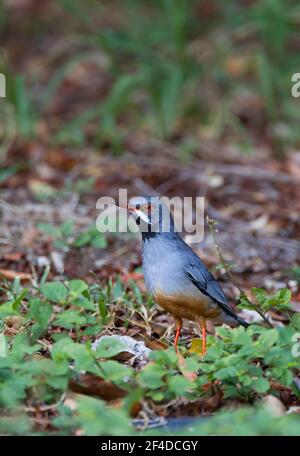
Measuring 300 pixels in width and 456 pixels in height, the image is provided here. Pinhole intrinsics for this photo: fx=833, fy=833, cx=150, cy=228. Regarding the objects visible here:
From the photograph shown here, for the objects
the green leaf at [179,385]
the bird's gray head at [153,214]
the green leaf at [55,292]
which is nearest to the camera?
the green leaf at [179,385]

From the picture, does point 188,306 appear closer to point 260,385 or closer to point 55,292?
point 55,292

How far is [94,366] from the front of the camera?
156 inches

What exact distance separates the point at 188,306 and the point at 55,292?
2.94 ft

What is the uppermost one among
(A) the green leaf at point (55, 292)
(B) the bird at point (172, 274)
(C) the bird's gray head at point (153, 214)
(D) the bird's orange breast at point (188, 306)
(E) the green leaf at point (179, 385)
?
(C) the bird's gray head at point (153, 214)

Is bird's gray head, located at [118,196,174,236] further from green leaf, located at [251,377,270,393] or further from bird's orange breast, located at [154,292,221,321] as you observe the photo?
green leaf, located at [251,377,270,393]

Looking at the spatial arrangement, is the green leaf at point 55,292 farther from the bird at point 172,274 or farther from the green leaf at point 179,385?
the green leaf at point 179,385

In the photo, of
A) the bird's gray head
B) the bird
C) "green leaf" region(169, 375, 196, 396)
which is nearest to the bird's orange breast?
the bird

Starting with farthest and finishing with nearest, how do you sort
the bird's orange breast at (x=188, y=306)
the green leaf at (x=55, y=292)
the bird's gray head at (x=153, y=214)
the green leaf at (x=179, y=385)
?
1. the bird's gray head at (x=153, y=214)
2. the bird's orange breast at (x=188, y=306)
3. the green leaf at (x=55, y=292)
4. the green leaf at (x=179, y=385)

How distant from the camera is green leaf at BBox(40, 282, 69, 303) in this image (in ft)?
14.6

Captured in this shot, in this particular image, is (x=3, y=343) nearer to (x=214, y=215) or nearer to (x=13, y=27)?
(x=214, y=215)

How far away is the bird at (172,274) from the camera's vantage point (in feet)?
16.1

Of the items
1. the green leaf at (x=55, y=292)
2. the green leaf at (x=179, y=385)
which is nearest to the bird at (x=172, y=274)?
the green leaf at (x=55, y=292)

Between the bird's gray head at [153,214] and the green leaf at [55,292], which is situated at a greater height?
the bird's gray head at [153,214]
